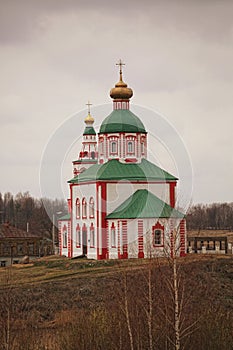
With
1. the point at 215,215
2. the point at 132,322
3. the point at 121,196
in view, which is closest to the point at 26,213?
the point at 215,215

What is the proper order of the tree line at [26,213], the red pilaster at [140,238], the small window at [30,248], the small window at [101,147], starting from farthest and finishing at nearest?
the tree line at [26,213] → the small window at [30,248] → the small window at [101,147] → the red pilaster at [140,238]

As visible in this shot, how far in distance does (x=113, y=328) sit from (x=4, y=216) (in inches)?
3201

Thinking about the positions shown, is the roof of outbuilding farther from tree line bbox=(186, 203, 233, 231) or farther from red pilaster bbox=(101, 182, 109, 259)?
tree line bbox=(186, 203, 233, 231)

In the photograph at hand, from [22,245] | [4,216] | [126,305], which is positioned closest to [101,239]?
[22,245]

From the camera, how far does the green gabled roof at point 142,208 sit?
143 feet

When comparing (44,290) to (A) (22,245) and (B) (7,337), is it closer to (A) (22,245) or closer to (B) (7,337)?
(B) (7,337)

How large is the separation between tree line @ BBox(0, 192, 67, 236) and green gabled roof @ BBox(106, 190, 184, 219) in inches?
1257

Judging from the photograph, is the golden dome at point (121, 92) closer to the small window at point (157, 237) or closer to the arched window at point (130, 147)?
the arched window at point (130, 147)

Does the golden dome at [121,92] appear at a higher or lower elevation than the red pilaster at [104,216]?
higher

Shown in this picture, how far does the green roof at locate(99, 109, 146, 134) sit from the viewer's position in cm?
4666

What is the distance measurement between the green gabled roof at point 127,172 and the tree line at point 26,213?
3052 cm

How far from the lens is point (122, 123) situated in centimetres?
4669

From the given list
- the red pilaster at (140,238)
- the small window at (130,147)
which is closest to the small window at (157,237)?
the red pilaster at (140,238)

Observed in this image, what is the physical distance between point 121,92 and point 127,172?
183 inches
